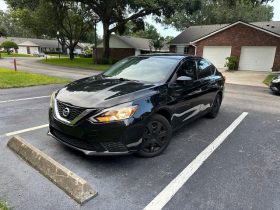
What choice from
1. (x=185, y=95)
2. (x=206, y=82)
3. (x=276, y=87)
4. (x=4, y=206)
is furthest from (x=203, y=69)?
(x=276, y=87)

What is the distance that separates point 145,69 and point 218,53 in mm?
22764

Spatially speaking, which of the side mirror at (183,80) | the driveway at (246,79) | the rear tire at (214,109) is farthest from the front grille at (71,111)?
the driveway at (246,79)

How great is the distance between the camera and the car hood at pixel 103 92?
10.8ft

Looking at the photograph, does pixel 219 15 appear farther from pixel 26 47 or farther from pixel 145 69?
pixel 26 47

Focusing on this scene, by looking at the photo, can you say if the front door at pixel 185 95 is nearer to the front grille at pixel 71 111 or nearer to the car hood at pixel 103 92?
the car hood at pixel 103 92

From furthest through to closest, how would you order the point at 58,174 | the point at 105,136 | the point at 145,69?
1. the point at 145,69
2. the point at 105,136
3. the point at 58,174

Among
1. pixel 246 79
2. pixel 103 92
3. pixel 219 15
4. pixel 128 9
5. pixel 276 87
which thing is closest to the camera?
pixel 103 92

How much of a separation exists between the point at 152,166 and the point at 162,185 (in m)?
0.50

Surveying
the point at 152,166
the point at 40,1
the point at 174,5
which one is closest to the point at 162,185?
the point at 152,166

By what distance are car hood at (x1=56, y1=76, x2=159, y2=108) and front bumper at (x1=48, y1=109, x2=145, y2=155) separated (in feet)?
0.94

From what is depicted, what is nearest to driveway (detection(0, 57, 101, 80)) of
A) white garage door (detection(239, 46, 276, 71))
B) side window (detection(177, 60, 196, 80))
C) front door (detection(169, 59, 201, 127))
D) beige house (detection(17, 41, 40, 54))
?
A: side window (detection(177, 60, 196, 80))

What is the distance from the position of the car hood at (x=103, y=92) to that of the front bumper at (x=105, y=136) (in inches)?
11.3

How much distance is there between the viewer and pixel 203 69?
5.50 meters

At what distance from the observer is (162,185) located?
121 inches
